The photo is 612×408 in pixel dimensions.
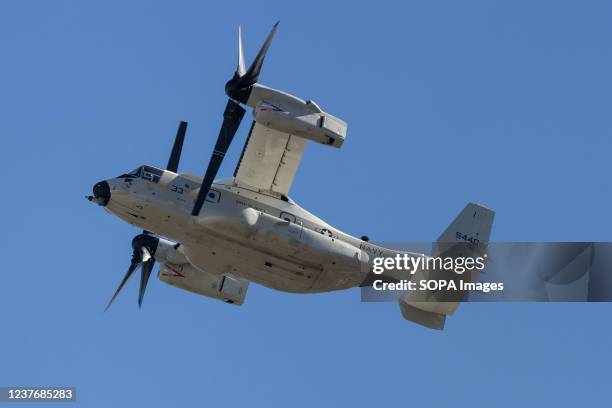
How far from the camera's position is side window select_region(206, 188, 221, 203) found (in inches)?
1368

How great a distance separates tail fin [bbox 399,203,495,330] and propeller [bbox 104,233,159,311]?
962 centimetres

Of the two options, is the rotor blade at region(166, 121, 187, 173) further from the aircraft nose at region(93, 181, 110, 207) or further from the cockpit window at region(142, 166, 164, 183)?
the aircraft nose at region(93, 181, 110, 207)

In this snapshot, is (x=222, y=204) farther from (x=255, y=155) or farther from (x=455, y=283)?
(x=455, y=283)

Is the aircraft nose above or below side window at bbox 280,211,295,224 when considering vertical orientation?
below

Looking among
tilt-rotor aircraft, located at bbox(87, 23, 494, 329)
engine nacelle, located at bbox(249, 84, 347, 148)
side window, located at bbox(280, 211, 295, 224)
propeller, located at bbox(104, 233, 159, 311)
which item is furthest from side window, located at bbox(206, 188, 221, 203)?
propeller, located at bbox(104, 233, 159, 311)

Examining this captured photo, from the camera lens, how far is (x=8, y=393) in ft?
102

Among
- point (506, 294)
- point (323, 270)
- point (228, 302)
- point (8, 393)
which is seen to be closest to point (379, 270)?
point (323, 270)

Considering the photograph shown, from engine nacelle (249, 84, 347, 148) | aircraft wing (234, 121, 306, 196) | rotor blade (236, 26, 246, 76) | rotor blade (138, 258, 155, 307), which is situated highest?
rotor blade (236, 26, 246, 76)

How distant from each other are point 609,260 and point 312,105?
11422mm

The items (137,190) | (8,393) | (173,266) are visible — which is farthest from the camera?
(173,266)

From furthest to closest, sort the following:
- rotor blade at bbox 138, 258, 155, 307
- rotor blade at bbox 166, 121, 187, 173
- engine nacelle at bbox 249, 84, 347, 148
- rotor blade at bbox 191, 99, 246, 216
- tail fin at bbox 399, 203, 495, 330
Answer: rotor blade at bbox 138, 258, 155, 307, rotor blade at bbox 166, 121, 187, 173, tail fin at bbox 399, 203, 495, 330, rotor blade at bbox 191, 99, 246, 216, engine nacelle at bbox 249, 84, 347, 148

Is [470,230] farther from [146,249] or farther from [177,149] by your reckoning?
[146,249]

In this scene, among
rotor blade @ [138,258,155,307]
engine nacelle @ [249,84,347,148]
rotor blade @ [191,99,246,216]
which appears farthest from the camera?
rotor blade @ [138,258,155,307]

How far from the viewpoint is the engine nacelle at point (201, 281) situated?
4006cm
